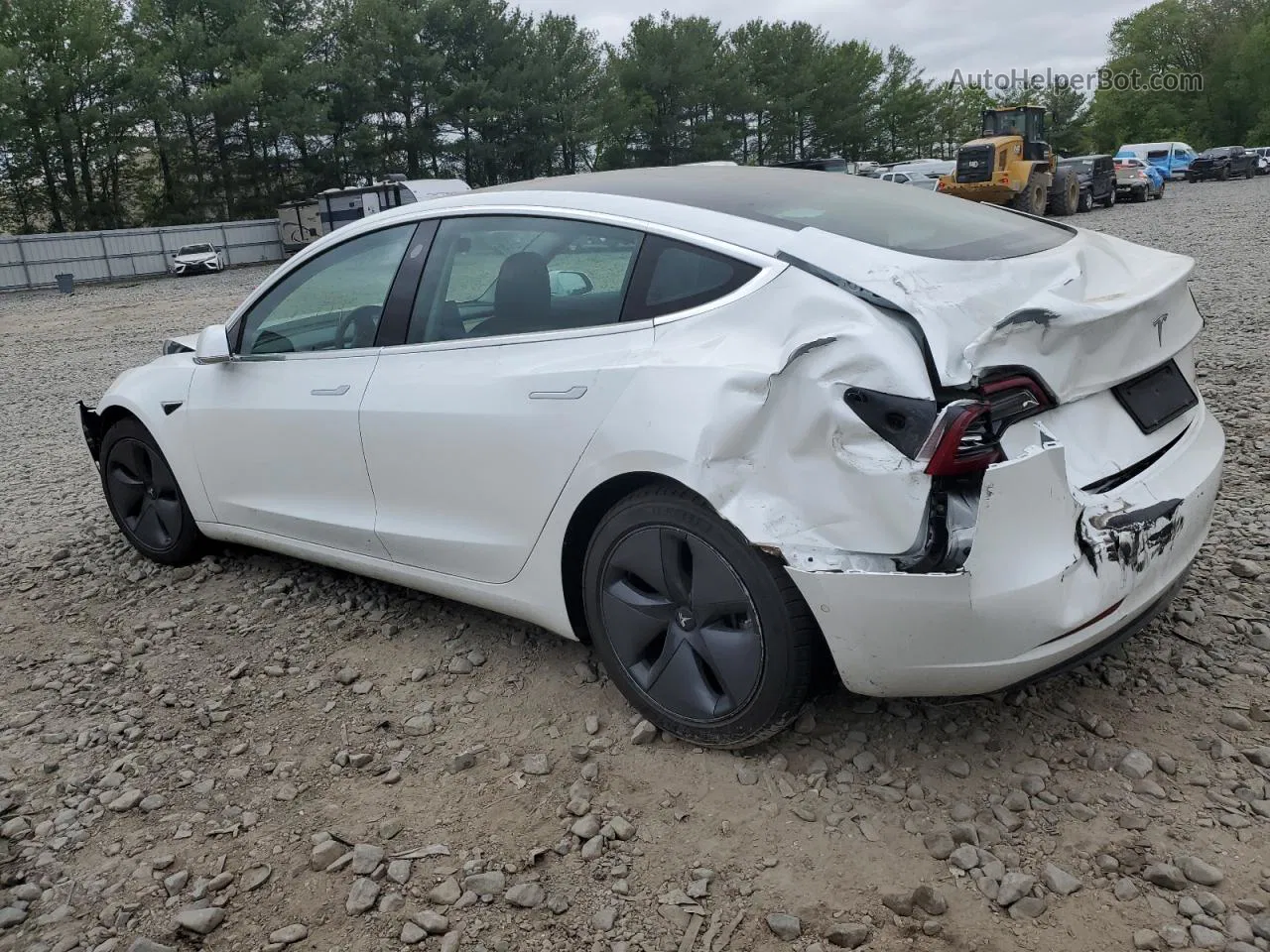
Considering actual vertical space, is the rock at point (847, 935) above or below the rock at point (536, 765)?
below

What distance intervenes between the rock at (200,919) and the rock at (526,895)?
69cm

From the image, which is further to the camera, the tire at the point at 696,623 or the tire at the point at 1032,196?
the tire at the point at 1032,196

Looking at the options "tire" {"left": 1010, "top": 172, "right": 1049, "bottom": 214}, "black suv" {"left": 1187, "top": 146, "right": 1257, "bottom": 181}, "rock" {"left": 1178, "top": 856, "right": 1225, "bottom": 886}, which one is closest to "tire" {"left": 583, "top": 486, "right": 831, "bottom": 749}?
"rock" {"left": 1178, "top": 856, "right": 1225, "bottom": 886}

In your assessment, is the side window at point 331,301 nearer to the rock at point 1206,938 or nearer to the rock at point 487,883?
the rock at point 487,883

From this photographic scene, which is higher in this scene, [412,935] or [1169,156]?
[1169,156]

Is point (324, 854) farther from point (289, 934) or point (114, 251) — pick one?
point (114, 251)

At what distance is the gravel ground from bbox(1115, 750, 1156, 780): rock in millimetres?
14

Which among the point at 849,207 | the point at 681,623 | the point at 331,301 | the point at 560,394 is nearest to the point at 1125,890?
the point at 681,623

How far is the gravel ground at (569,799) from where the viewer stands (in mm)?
2311

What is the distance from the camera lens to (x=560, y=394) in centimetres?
295

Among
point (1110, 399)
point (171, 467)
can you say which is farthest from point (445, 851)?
point (171, 467)

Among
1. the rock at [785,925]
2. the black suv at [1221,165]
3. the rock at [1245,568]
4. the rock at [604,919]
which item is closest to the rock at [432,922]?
the rock at [604,919]

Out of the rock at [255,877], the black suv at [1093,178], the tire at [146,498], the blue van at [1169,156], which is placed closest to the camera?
the rock at [255,877]

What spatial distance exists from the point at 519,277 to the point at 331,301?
1020 millimetres
